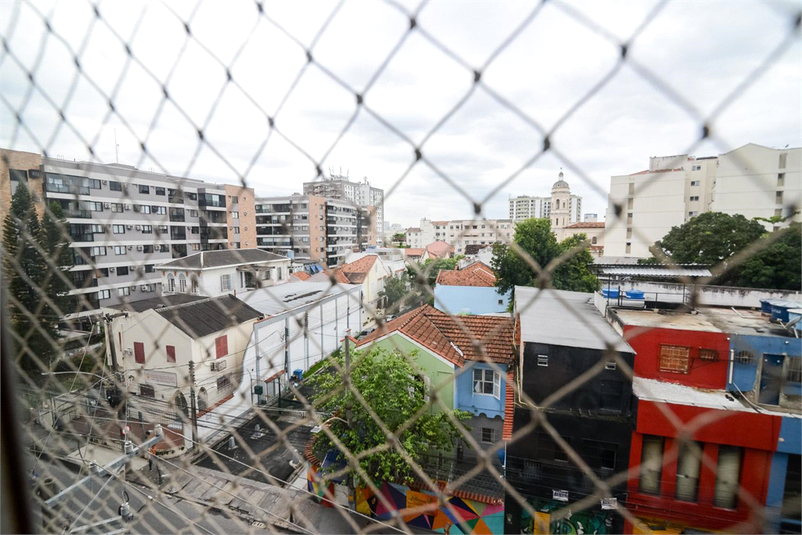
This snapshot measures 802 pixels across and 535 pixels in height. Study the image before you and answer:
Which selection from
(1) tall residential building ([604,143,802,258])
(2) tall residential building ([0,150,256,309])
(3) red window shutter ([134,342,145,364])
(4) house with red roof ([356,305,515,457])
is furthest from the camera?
(4) house with red roof ([356,305,515,457])

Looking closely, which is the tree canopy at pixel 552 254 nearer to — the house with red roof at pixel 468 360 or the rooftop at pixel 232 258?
the rooftop at pixel 232 258

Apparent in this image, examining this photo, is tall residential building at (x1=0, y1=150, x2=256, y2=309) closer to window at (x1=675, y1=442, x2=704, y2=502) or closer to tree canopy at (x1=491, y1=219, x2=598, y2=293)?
tree canopy at (x1=491, y1=219, x2=598, y2=293)

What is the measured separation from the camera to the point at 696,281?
0.40 meters

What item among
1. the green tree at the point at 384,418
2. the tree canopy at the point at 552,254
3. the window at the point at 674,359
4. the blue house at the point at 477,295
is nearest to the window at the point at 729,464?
the window at the point at 674,359

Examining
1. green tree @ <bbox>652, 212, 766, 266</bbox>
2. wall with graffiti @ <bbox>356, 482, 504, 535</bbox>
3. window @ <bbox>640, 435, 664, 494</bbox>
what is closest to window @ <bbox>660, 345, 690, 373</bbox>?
window @ <bbox>640, 435, 664, 494</bbox>

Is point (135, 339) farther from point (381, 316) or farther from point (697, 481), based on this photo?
point (697, 481)

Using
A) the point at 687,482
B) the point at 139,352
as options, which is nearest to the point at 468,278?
the point at 687,482

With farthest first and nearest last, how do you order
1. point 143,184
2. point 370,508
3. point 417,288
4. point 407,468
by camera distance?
point 143,184 → point 370,508 → point 407,468 → point 417,288

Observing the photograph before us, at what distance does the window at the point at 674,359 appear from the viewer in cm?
202

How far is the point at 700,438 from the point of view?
4.71 ft

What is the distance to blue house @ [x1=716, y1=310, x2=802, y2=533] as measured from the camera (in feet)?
1.87

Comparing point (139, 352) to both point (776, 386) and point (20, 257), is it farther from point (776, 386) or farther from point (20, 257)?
point (776, 386)

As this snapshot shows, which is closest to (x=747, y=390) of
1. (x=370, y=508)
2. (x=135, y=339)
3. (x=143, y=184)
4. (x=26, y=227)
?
(x=26, y=227)

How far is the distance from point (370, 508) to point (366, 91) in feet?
15.1
